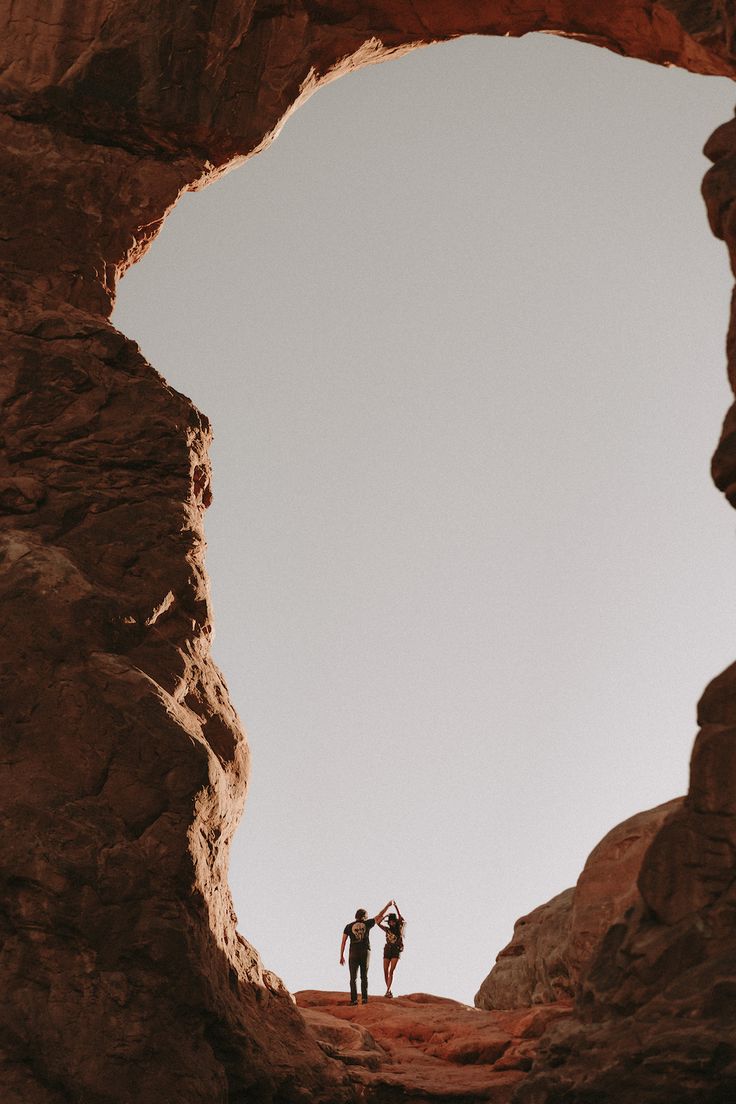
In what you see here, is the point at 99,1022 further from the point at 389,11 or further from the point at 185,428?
the point at 389,11

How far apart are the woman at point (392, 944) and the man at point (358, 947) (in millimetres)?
996

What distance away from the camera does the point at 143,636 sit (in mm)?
14727

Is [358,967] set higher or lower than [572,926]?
lower

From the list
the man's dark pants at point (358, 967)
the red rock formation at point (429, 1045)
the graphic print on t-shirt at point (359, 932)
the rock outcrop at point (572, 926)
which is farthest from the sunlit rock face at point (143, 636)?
the man's dark pants at point (358, 967)

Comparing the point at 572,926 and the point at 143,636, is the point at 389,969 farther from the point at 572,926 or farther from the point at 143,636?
the point at 143,636

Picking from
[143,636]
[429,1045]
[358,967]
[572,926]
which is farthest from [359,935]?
[143,636]

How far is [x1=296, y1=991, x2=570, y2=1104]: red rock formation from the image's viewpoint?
14.8m

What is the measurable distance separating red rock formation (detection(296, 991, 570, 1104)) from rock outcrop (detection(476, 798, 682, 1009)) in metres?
0.94

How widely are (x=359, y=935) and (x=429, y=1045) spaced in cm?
270

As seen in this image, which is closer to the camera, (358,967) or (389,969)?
(358,967)

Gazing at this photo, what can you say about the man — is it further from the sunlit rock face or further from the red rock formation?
the sunlit rock face

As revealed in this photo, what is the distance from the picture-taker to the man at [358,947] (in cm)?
1997

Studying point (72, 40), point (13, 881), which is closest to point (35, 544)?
point (13, 881)

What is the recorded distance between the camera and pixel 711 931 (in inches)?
483
